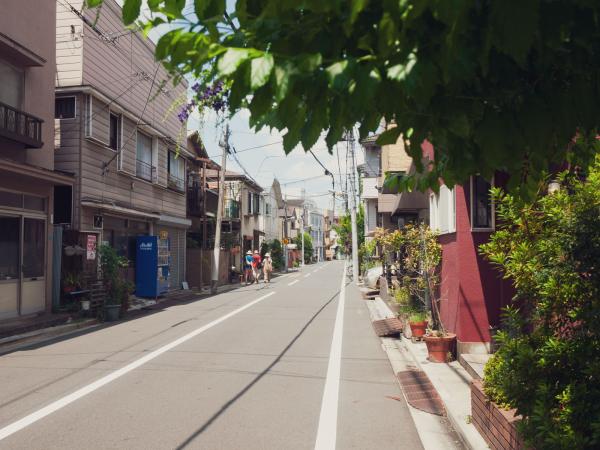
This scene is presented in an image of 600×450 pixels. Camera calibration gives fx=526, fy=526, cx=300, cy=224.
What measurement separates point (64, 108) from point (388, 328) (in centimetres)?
1240

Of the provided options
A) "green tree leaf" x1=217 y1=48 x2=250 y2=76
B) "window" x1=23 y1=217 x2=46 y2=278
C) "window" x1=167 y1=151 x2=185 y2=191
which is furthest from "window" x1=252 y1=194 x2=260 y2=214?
"green tree leaf" x1=217 y1=48 x2=250 y2=76

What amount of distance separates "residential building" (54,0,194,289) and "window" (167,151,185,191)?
0.10 meters

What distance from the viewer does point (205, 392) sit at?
6758 millimetres

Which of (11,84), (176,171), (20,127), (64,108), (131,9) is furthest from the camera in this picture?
(176,171)

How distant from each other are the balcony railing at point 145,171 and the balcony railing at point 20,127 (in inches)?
279

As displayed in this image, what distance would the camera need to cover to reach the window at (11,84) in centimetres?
1278

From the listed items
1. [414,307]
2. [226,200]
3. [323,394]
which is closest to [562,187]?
[323,394]

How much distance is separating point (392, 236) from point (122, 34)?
40.3ft

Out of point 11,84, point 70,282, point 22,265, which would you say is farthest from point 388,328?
point 11,84

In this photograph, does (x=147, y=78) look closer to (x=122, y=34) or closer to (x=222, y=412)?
(x=122, y=34)

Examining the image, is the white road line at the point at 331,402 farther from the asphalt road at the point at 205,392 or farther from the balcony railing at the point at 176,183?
the balcony railing at the point at 176,183

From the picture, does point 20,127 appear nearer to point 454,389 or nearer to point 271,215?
point 454,389

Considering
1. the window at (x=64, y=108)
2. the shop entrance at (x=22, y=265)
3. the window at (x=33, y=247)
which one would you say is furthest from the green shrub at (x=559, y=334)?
the window at (x=64, y=108)

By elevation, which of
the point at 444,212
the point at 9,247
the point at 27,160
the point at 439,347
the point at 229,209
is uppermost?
the point at 229,209
